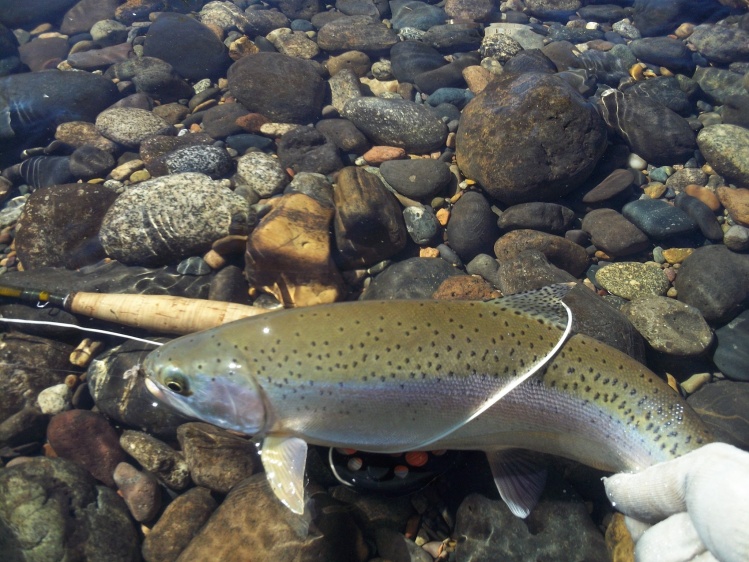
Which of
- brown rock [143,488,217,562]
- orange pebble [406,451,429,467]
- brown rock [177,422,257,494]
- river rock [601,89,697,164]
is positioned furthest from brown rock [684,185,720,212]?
brown rock [143,488,217,562]

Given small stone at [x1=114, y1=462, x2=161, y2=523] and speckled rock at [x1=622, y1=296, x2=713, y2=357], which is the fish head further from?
speckled rock at [x1=622, y1=296, x2=713, y2=357]

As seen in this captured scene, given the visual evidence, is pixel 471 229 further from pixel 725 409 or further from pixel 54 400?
pixel 54 400

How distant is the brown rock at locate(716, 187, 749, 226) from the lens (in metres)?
5.86

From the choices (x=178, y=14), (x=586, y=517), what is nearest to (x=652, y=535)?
(x=586, y=517)

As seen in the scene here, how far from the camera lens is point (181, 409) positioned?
10.3 ft

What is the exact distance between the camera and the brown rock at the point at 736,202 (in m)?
5.86

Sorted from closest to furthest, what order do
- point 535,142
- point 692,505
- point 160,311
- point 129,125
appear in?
point 692,505, point 160,311, point 535,142, point 129,125

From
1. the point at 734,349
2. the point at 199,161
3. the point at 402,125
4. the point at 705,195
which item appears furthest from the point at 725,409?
the point at 199,161

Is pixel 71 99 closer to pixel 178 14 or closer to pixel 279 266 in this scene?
pixel 178 14

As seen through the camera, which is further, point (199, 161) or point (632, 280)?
point (199, 161)

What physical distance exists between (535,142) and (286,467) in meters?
4.67

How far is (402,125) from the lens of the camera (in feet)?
21.9

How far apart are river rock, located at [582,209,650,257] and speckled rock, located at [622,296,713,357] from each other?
93 cm

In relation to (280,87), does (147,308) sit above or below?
below
